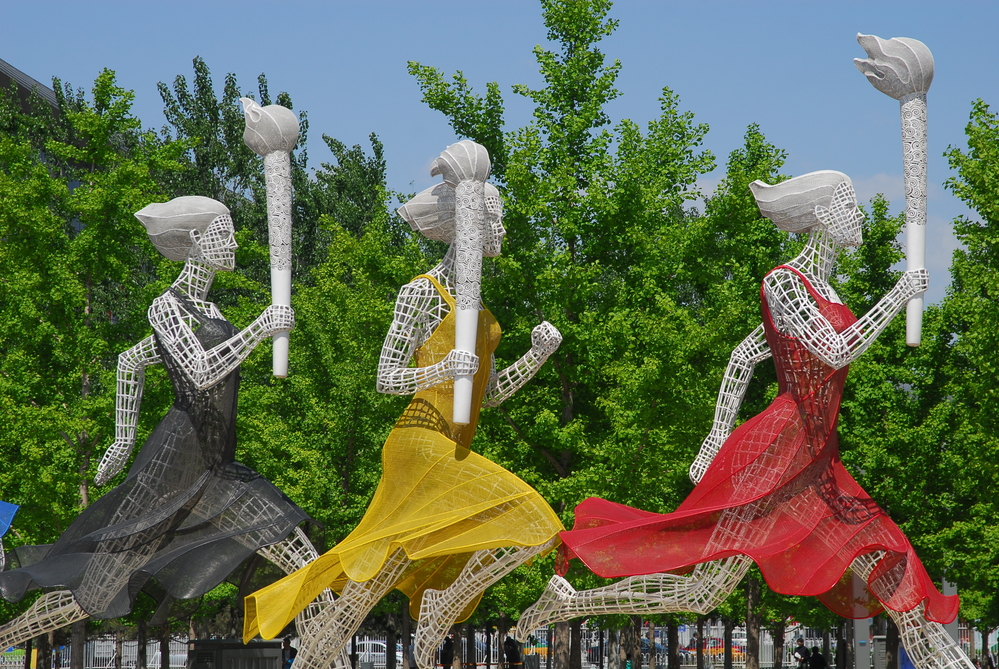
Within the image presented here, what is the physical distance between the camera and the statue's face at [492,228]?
9289 mm

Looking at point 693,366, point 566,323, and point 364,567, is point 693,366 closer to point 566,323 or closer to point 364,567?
point 566,323

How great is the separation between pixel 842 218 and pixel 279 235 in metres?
4.40

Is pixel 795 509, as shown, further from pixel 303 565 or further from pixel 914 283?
pixel 303 565

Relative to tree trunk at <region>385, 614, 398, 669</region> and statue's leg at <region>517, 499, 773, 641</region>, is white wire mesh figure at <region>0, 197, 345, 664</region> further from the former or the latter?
tree trunk at <region>385, 614, 398, 669</region>

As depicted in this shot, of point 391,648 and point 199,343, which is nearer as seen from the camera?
point 199,343

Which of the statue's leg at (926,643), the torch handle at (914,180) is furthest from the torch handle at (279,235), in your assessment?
the statue's leg at (926,643)

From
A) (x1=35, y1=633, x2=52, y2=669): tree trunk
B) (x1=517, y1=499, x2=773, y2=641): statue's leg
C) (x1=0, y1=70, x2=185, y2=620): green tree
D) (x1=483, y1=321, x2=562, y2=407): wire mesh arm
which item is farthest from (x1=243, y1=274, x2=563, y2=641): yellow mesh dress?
(x1=35, y1=633, x2=52, y2=669): tree trunk

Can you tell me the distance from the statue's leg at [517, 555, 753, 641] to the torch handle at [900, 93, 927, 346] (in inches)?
86.0

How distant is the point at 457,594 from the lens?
8492mm

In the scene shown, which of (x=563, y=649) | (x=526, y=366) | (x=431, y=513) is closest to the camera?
(x=431, y=513)

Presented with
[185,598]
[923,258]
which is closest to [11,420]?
[185,598]

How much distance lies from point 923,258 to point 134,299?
11.1 meters

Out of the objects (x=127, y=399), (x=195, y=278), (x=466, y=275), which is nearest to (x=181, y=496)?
(x=127, y=399)

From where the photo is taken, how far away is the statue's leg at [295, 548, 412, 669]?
335 inches
